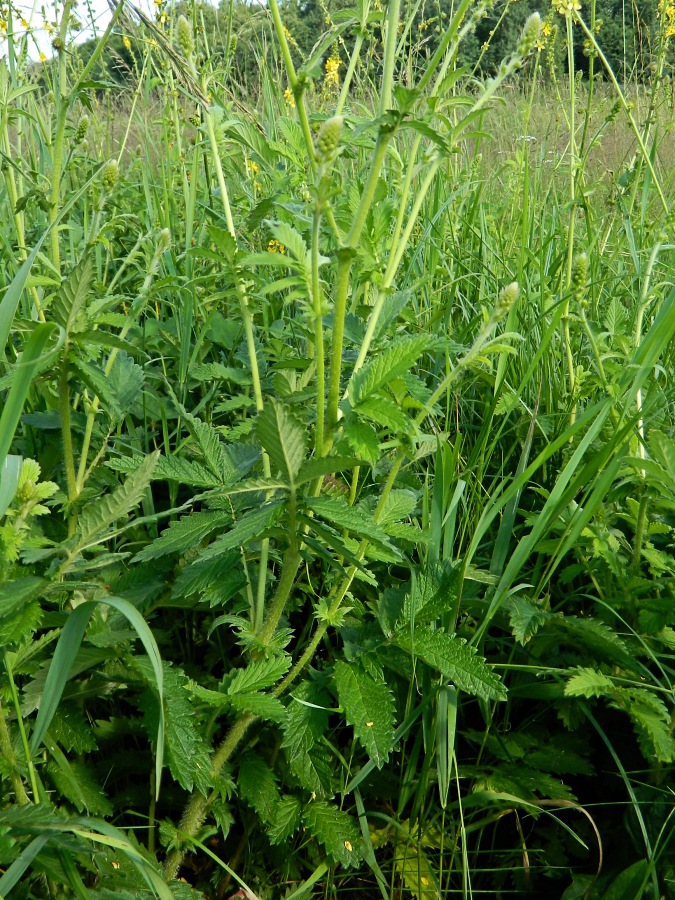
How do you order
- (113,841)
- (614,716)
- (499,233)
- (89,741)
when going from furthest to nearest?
(499,233), (614,716), (89,741), (113,841)

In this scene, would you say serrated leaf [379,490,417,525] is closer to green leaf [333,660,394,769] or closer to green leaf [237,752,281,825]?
green leaf [333,660,394,769]

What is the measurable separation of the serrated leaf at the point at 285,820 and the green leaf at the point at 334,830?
2cm

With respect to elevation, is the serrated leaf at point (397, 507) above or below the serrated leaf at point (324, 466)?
below

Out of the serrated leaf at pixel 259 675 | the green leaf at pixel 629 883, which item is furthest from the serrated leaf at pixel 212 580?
the green leaf at pixel 629 883

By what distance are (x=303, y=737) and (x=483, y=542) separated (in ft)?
2.02

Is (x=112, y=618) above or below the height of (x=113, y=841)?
above

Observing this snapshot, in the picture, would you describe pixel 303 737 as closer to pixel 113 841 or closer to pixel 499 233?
pixel 113 841

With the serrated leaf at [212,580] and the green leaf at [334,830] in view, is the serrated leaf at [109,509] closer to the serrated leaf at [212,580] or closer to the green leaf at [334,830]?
the serrated leaf at [212,580]

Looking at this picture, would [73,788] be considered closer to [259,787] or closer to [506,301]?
[259,787]

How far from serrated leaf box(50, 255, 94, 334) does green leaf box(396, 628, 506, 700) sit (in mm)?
682

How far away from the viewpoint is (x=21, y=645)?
37.5 inches

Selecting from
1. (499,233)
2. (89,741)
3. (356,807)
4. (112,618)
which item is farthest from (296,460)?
(499,233)

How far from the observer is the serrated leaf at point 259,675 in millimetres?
1024

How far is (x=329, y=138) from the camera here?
78 cm
